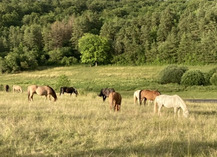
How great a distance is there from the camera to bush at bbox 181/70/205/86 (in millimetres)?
47938

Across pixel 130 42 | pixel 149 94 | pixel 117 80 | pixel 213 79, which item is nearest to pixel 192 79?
pixel 213 79

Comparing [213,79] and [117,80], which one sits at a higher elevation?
[213,79]

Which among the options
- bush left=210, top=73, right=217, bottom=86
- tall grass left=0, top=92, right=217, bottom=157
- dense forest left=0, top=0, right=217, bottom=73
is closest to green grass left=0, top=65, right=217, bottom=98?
bush left=210, top=73, right=217, bottom=86

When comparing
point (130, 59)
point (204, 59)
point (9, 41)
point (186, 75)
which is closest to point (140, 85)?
point (186, 75)

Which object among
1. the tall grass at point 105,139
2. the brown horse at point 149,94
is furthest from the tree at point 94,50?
the tall grass at point 105,139

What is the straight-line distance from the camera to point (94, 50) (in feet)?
287

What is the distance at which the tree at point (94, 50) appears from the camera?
84.9 metres

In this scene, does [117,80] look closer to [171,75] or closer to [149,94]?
[171,75]

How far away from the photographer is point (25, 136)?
735 cm

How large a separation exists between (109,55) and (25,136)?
8266cm

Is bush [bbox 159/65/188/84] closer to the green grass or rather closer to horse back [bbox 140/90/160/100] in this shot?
the green grass

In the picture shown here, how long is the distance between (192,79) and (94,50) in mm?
45666

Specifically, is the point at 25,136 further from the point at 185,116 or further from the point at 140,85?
the point at 140,85

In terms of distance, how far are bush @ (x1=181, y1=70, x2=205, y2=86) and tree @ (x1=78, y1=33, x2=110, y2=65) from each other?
39.8 meters
